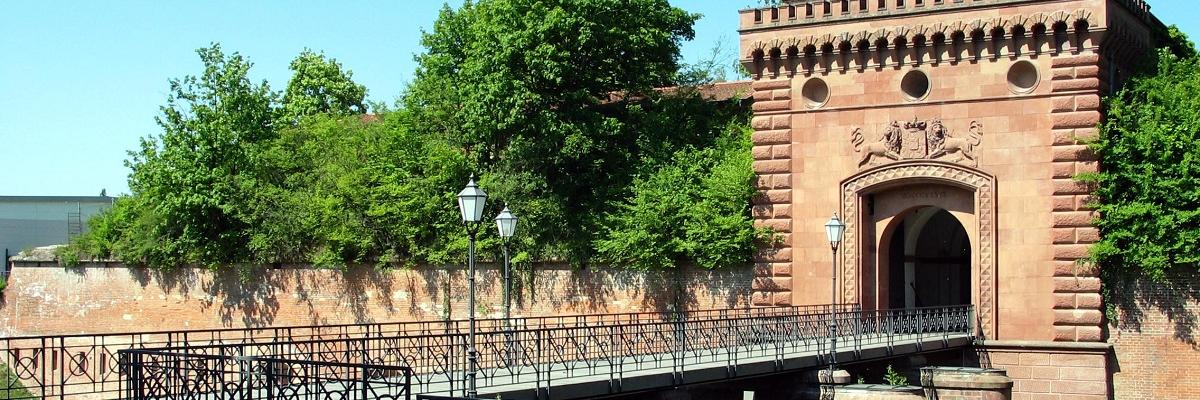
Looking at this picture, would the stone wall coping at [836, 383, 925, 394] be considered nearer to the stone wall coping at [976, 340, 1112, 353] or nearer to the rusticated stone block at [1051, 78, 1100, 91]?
the stone wall coping at [976, 340, 1112, 353]

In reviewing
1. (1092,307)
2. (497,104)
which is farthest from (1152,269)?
(497,104)

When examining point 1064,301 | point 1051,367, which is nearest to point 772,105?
point 1064,301

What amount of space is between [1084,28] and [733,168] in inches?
334

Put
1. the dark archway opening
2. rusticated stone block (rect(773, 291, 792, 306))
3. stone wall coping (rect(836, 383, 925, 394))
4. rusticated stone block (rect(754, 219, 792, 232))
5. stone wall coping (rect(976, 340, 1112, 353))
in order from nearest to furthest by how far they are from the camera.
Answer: stone wall coping (rect(836, 383, 925, 394))
stone wall coping (rect(976, 340, 1112, 353))
rusticated stone block (rect(773, 291, 792, 306))
rusticated stone block (rect(754, 219, 792, 232))
the dark archway opening

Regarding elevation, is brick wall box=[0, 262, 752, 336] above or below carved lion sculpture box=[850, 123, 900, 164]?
below

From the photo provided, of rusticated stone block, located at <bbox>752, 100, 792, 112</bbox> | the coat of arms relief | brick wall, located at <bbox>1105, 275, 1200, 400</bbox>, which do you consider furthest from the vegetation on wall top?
brick wall, located at <bbox>1105, 275, 1200, 400</bbox>

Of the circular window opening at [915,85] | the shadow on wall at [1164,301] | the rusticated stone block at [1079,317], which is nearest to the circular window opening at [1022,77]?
the circular window opening at [915,85]

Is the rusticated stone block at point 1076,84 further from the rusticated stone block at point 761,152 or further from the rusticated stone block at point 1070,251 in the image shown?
the rusticated stone block at point 761,152

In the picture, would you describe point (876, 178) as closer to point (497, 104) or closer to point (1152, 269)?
point (1152, 269)

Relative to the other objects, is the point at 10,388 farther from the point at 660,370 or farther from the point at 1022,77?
the point at 1022,77

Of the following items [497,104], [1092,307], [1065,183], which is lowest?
[1092,307]

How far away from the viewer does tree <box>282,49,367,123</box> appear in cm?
5647

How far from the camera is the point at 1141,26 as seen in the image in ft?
104

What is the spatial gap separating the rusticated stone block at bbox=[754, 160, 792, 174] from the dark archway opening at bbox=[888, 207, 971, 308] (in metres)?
3.44
